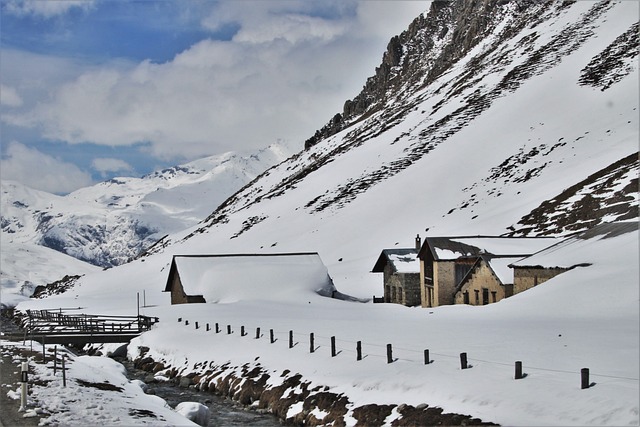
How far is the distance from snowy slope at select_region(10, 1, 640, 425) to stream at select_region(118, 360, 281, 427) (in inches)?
92.7

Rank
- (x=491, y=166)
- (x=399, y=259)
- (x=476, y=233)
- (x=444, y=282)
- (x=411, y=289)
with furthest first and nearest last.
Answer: (x=491, y=166)
(x=476, y=233)
(x=399, y=259)
(x=411, y=289)
(x=444, y=282)

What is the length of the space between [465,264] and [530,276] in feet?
39.7

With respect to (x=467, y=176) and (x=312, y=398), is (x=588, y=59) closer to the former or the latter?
(x=467, y=176)

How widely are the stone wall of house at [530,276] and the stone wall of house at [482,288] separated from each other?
2.03 m

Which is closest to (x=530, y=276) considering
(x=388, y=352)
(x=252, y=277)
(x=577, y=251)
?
(x=577, y=251)

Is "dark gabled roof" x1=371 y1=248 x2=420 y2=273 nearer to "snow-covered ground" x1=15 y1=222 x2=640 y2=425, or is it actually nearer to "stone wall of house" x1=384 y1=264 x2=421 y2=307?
"stone wall of house" x1=384 y1=264 x2=421 y2=307

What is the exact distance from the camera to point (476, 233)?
3696 inches

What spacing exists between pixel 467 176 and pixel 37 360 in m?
99.7

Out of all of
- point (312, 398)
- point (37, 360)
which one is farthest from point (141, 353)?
point (312, 398)

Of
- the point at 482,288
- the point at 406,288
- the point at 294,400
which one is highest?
the point at 482,288

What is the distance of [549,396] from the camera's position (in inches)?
817

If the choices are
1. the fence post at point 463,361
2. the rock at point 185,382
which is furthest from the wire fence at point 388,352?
the rock at point 185,382

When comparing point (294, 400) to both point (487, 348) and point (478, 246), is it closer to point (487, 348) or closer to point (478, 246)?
point (487, 348)

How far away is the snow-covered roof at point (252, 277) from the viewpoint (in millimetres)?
72188
